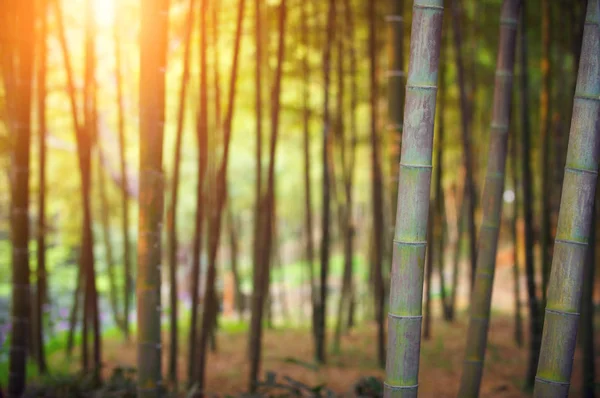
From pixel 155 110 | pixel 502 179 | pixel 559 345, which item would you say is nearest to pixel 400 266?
pixel 559 345

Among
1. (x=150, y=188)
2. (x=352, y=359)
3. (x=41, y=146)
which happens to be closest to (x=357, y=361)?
(x=352, y=359)

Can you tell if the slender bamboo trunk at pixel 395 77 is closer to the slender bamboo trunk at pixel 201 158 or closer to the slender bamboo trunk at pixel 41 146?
the slender bamboo trunk at pixel 201 158

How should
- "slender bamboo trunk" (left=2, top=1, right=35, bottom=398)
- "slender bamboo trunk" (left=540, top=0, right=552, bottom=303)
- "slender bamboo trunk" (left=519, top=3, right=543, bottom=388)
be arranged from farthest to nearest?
"slender bamboo trunk" (left=540, top=0, right=552, bottom=303) < "slender bamboo trunk" (left=519, top=3, right=543, bottom=388) < "slender bamboo trunk" (left=2, top=1, right=35, bottom=398)

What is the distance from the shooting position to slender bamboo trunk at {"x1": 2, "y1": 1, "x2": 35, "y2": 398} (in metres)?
3.65

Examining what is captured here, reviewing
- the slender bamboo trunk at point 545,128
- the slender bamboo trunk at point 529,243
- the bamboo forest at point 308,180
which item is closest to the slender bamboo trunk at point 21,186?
the bamboo forest at point 308,180

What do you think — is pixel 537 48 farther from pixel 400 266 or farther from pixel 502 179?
pixel 400 266

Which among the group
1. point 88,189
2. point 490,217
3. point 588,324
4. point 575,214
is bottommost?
point 588,324

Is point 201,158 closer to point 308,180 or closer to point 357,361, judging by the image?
point 308,180

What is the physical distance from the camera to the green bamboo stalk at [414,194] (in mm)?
1920

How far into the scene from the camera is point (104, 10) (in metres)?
5.96

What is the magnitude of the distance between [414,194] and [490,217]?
91cm

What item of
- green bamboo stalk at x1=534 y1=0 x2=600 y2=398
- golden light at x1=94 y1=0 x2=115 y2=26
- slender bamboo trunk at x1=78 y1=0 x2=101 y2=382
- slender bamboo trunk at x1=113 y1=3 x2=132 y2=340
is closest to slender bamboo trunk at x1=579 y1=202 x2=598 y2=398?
green bamboo stalk at x1=534 y1=0 x2=600 y2=398

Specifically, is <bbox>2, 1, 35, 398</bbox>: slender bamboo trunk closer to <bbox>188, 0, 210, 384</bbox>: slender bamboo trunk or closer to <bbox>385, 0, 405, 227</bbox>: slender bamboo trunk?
<bbox>188, 0, 210, 384</bbox>: slender bamboo trunk

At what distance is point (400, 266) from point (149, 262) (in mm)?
1039
